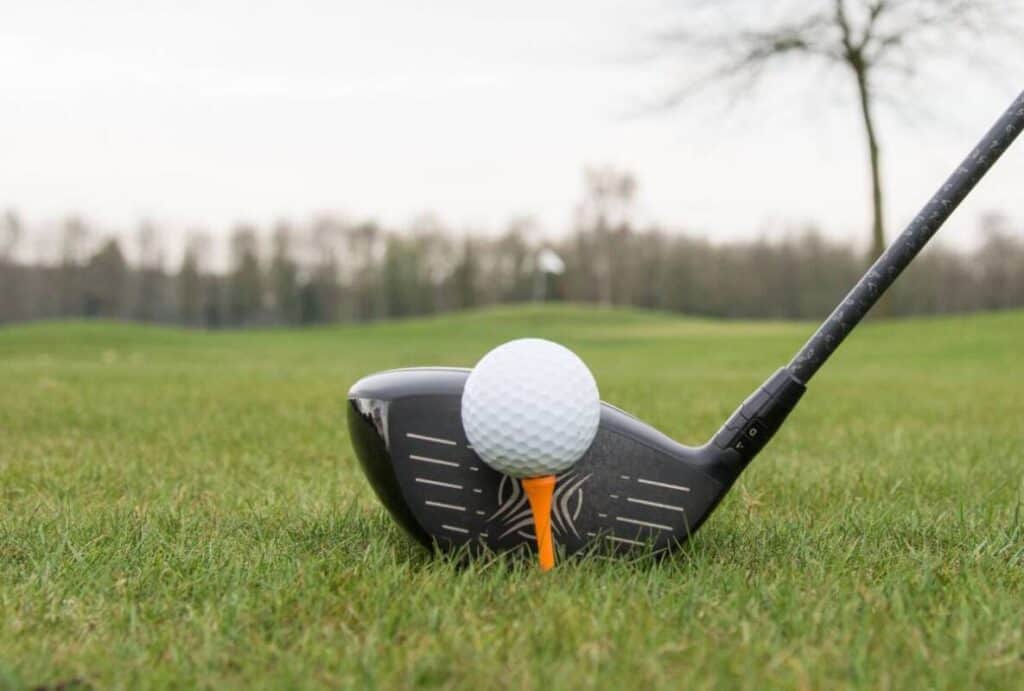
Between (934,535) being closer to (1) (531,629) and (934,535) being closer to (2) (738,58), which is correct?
(1) (531,629)

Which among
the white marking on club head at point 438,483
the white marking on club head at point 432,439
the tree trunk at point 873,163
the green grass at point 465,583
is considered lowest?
the green grass at point 465,583

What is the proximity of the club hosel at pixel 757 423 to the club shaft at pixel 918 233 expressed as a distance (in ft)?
0.14

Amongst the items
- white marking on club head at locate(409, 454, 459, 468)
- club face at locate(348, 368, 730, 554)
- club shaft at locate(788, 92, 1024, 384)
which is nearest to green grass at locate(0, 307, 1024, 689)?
club face at locate(348, 368, 730, 554)

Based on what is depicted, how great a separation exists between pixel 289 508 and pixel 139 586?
813 mm

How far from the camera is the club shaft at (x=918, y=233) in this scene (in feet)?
6.20

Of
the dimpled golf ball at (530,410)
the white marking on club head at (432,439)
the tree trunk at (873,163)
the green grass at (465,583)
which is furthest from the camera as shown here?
the tree trunk at (873,163)

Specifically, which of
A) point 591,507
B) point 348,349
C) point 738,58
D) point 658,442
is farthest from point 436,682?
point 348,349

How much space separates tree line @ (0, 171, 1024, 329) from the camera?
61500mm

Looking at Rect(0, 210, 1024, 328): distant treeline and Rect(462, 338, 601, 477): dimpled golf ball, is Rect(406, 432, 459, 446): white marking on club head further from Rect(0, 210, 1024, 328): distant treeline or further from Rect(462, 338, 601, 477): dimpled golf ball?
Rect(0, 210, 1024, 328): distant treeline

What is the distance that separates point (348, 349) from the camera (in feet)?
76.9

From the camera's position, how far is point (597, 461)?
193 centimetres

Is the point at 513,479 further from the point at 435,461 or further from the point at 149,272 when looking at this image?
the point at 149,272

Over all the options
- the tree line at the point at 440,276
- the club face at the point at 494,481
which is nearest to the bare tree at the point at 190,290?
the tree line at the point at 440,276

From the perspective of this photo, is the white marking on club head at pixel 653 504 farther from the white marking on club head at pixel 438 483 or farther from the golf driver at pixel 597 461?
the white marking on club head at pixel 438 483
